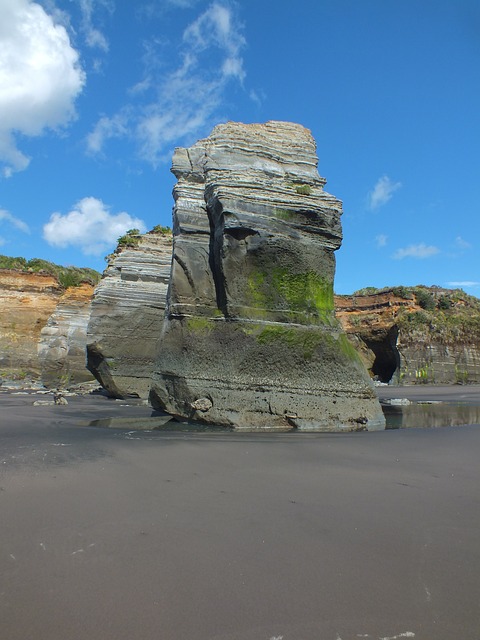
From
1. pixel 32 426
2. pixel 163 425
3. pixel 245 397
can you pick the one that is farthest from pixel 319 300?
pixel 32 426

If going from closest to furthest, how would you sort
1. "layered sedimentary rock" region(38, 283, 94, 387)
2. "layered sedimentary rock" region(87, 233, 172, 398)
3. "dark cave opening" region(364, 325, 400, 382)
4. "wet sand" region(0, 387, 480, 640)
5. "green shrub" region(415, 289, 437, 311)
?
"wet sand" region(0, 387, 480, 640)
"layered sedimentary rock" region(87, 233, 172, 398)
"layered sedimentary rock" region(38, 283, 94, 387)
"dark cave opening" region(364, 325, 400, 382)
"green shrub" region(415, 289, 437, 311)

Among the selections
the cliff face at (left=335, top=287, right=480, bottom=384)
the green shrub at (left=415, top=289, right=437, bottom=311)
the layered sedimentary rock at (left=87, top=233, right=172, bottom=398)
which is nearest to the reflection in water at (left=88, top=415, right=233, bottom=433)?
the layered sedimentary rock at (left=87, top=233, right=172, bottom=398)

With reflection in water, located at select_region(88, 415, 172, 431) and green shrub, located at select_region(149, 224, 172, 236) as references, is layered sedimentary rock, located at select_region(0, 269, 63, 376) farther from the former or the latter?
reflection in water, located at select_region(88, 415, 172, 431)

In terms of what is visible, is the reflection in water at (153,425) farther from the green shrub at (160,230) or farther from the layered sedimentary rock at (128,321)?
the green shrub at (160,230)

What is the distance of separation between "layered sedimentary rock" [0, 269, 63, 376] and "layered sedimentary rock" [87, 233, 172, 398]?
Result: 41.9 feet

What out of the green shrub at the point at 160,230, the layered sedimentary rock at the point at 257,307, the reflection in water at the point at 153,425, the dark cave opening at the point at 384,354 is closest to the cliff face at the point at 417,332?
the dark cave opening at the point at 384,354

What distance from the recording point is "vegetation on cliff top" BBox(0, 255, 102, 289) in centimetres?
2824

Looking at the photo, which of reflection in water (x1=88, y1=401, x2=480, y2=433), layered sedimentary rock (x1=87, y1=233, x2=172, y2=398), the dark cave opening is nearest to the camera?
reflection in water (x1=88, y1=401, x2=480, y2=433)

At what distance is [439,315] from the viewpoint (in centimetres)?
3338

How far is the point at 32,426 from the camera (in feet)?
20.9

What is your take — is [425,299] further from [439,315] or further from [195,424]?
[195,424]

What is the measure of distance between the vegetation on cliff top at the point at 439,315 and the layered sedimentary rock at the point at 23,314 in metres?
22.9

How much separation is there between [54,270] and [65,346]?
39.4ft

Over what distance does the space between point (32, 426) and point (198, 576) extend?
5.11m
